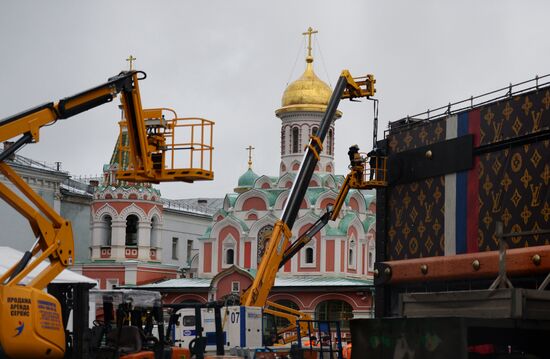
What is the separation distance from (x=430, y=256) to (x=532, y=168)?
3955 mm

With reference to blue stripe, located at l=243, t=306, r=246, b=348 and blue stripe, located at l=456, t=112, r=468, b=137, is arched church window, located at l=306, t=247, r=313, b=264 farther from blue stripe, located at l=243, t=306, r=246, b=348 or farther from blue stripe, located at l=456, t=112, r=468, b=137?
blue stripe, located at l=456, t=112, r=468, b=137

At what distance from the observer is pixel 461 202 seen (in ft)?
84.4

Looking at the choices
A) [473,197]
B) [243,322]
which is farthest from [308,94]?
[473,197]

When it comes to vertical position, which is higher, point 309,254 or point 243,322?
point 309,254

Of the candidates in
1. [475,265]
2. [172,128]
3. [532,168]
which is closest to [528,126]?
[532,168]

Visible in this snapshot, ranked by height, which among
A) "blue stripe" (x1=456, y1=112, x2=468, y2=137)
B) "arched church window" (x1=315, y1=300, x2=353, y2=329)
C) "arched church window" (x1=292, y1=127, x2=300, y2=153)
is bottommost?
"arched church window" (x1=315, y1=300, x2=353, y2=329)

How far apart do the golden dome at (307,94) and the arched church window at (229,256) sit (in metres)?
8.71

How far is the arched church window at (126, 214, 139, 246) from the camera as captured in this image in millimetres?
60188

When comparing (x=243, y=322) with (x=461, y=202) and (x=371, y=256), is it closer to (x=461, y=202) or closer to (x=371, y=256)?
(x=461, y=202)

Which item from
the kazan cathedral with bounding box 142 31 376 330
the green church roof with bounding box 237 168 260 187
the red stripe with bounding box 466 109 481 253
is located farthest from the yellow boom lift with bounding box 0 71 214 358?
the green church roof with bounding box 237 168 260 187

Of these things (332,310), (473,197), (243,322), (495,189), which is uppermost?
(495,189)

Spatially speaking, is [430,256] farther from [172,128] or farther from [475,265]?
[172,128]

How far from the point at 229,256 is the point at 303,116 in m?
9.10

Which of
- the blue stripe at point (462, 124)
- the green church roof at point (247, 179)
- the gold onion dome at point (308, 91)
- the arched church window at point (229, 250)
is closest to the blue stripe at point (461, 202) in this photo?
the blue stripe at point (462, 124)
